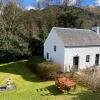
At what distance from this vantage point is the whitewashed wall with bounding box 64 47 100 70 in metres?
28.4

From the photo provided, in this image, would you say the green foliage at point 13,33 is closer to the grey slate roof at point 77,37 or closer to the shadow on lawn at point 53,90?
the grey slate roof at point 77,37

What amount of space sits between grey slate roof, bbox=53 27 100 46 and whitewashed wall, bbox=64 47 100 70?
736 millimetres

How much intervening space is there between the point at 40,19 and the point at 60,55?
19401 millimetres

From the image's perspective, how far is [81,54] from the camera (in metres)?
29.6

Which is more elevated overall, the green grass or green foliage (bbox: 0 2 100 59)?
green foliage (bbox: 0 2 100 59)

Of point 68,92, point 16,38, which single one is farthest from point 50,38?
point 68,92

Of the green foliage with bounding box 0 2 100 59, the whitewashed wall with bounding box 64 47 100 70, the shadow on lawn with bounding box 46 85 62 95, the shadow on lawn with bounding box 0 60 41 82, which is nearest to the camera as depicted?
the shadow on lawn with bounding box 46 85 62 95

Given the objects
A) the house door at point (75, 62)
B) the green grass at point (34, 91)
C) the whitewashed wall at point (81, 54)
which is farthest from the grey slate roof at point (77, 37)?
the green grass at point (34, 91)

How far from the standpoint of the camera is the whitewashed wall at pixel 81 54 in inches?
1120

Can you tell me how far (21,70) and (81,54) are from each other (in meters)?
9.74

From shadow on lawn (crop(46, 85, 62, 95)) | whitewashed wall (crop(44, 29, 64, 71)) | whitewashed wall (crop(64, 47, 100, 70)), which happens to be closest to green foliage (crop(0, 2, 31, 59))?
whitewashed wall (crop(44, 29, 64, 71))

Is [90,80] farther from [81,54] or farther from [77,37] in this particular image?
[77,37]

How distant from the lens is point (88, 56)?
30547 mm

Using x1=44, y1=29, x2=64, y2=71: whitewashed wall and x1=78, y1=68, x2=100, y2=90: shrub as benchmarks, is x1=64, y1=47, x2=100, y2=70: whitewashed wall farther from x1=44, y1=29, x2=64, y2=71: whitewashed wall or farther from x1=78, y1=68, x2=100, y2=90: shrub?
x1=78, y1=68, x2=100, y2=90: shrub
